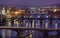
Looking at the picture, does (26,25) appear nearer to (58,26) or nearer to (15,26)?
(15,26)

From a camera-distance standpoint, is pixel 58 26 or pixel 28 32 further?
pixel 28 32

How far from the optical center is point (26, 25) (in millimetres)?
5113

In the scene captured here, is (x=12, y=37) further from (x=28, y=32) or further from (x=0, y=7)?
(x=0, y=7)

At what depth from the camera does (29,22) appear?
17.6ft

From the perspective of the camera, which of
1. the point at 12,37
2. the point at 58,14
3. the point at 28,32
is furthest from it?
the point at 28,32

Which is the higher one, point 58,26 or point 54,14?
point 54,14

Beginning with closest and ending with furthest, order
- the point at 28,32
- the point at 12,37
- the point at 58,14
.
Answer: the point at 58,14, the point at 12,37, the point at 28,32

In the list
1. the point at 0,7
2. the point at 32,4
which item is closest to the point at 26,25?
the point at 32,4

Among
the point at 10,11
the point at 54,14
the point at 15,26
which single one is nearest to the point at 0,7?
the point at 10,11

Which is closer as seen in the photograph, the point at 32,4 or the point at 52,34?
the point at 32,4

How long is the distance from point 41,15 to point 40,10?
16 centimetres

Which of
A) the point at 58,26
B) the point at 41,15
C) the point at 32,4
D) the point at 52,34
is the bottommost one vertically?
the point at 52,34

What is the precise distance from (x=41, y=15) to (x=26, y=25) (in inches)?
28.2

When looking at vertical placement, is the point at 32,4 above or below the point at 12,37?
above
